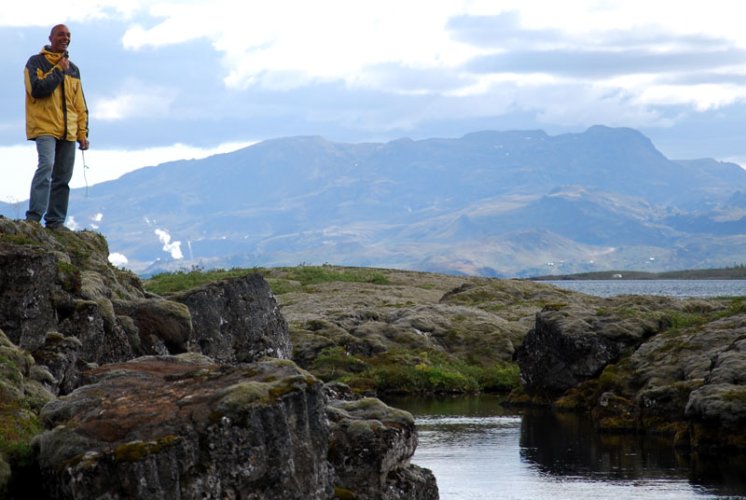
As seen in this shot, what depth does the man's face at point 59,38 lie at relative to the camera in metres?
35.7

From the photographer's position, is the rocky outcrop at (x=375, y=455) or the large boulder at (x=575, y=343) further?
the large boulder at (x=575, y=343)

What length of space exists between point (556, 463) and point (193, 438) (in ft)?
78.3

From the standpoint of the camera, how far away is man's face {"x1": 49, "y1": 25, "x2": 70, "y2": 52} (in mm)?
35656

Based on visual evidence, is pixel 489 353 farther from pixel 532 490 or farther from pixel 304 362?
pixel 532 490

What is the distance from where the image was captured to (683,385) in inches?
2010

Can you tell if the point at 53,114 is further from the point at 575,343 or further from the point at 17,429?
the point at 575,343

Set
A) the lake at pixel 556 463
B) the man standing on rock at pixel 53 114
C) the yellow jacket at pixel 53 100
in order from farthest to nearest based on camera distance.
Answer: the lake at pixel 556 463
the man standing on rock at pixel 53 114
the yellow jacket at pixel 53 100

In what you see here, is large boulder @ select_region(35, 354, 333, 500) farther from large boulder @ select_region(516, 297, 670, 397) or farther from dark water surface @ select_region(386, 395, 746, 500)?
large boulder @ select_region(516, 297, 670, 397)

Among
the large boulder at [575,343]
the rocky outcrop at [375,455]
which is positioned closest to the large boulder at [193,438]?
the rocky outcrop at [375,455]

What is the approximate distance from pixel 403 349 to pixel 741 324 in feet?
75.4

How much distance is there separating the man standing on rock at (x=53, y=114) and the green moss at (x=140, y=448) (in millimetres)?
16120

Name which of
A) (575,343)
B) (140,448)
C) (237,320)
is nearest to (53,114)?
(237,320)

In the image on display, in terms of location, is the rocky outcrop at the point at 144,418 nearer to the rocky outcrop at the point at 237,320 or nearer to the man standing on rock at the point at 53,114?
the man standing on rock at the point at 53,114

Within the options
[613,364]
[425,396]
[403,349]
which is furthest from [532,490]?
[403,349]
